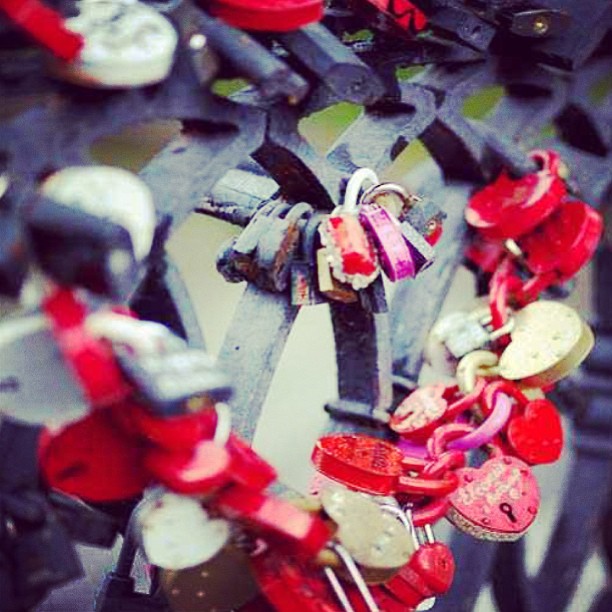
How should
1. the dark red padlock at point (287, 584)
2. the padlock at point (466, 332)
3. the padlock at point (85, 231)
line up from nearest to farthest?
the padlock at point (85, 231) → the dark red padlock at point (287, 584) → the padlock at point (466, 332)

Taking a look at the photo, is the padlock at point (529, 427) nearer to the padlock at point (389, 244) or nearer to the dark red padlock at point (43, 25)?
the padlock at point (389, 244)

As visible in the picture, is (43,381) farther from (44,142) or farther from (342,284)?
A: (342,284)

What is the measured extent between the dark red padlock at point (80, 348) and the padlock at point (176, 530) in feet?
0.25

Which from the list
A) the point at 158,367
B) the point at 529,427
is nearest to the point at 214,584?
the point at 158,367

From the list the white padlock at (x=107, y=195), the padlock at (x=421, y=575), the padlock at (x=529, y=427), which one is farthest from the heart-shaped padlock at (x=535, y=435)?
the white padlock at (x=107, y=195)

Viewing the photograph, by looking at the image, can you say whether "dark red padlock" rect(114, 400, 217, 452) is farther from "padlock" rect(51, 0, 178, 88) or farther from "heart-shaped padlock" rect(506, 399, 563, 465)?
"heart-shaped padlock" rect(506, 399, 563, 465)

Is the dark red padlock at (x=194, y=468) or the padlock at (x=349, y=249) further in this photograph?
the padlock at (x=349, y=249)

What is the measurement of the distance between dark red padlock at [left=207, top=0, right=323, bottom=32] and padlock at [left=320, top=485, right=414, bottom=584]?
0.24 metres

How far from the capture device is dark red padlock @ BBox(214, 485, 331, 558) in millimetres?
560

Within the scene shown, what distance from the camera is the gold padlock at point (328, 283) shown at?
27.2 inches

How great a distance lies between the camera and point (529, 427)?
78 cm

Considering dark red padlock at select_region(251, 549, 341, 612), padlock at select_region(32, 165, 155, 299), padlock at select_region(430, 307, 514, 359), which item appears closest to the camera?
padlock at select_region(32, 165, 155, 299)

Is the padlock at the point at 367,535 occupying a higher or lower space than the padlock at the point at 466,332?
higher

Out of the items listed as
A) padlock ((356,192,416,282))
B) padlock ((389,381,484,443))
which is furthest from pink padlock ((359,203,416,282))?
padlock ((389,381,484,443))
